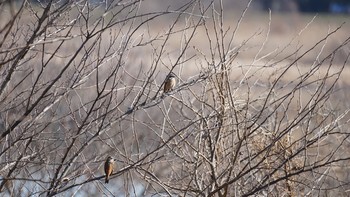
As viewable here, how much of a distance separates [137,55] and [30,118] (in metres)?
10.3

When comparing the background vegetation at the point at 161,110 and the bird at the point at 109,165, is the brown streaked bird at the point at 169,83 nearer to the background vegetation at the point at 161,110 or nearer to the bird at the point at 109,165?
the background vegetation at the point at 161,110

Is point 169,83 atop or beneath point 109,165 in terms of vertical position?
atop

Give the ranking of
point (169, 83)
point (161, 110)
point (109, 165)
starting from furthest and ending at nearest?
point (161, 110)
point (169, 83)
point (109, 165)

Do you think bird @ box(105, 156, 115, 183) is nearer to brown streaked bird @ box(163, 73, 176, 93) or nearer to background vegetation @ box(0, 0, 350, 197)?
background vegetation @ box(0, 0, 350, 197)

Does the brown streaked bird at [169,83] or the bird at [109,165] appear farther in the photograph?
the brown streaked bird at [169,83]

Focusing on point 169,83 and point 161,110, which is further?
point 161,110

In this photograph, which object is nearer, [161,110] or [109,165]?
[109,165]

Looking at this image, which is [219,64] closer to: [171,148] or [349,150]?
[171,148]

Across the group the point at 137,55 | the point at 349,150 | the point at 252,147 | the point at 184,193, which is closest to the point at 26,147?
the point at 184,193

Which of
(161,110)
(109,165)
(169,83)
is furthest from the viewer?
(161,110)

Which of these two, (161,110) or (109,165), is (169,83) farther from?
(109,165)

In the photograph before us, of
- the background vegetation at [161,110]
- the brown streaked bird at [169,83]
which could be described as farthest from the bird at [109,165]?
the brown streaked bird at [169,83]

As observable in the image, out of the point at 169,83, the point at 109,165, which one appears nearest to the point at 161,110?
the point at 169,83

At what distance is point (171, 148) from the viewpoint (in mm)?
6746
